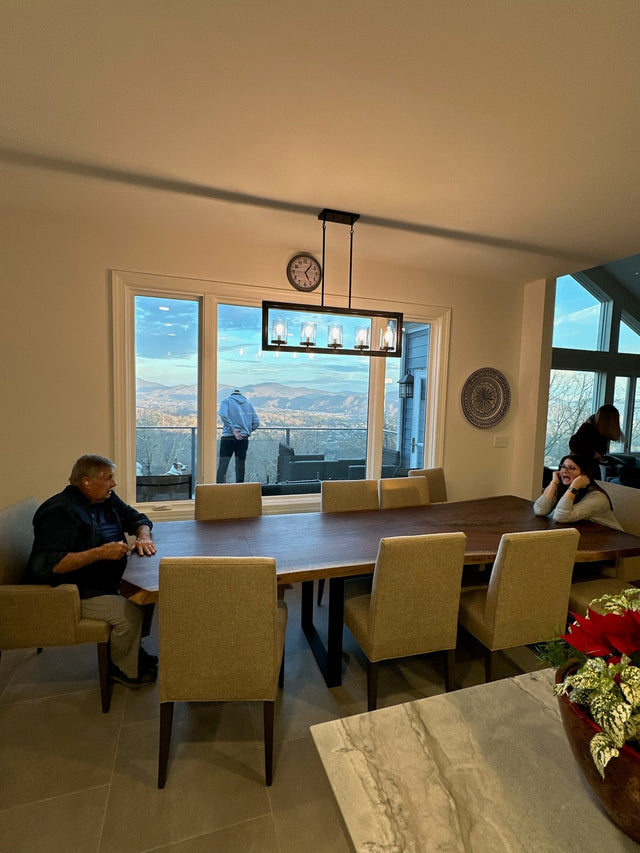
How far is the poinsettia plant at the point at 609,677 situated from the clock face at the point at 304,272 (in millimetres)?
3203

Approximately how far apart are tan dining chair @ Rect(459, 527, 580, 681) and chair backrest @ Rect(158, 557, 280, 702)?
108 cm

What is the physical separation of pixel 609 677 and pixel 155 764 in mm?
1848

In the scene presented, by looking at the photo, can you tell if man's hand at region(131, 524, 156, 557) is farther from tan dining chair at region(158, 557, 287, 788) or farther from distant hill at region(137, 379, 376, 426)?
distant hill at region(137, 379, 376, 426)

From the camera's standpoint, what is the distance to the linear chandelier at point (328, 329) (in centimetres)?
242

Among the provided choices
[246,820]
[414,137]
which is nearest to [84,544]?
[246,820]

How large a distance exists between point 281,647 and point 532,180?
→ 276cm

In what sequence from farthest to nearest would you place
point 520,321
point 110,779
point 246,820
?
point 520,321
point 110,779
point 246,820

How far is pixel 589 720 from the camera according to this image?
74 cm

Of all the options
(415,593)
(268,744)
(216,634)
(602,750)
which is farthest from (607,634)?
(268,744)

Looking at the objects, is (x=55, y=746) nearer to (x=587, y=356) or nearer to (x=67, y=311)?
(x=67, y=311)

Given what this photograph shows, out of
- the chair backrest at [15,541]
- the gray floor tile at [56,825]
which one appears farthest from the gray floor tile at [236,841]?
the chair backrest at [15,541]

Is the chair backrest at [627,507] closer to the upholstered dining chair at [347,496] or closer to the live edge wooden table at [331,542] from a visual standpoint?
the live edge wooden table at [331,542]

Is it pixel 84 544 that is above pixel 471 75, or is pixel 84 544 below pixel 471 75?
below

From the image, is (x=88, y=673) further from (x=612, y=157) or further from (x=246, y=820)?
(x=612, y=157)
